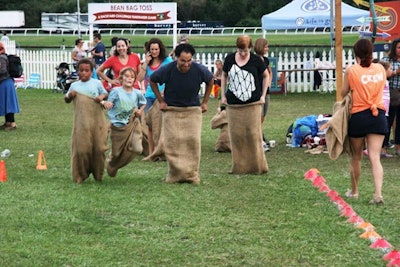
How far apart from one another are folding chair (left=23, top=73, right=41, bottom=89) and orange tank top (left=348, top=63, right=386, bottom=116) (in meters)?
26.4

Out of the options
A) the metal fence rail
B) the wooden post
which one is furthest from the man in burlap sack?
the metal fence rail

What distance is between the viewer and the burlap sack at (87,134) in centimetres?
1197

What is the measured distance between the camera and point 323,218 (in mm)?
9586

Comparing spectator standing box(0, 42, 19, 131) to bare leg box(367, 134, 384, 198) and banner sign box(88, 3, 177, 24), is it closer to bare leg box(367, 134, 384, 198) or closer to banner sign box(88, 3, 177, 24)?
bare leg box(367, 134, 384, 198)

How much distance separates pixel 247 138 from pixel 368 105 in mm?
3061

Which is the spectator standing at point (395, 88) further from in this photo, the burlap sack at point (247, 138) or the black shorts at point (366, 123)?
the black shorts at point (366, 123)

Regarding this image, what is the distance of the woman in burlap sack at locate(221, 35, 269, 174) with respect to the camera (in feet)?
43.3

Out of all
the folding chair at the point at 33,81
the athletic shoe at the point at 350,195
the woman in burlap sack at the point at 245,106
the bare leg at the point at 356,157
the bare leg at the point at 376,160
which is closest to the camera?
the bare leg at the point at 376,160

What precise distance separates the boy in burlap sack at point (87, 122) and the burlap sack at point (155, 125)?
9.41 feet

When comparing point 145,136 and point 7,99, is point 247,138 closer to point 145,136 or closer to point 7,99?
point 145,136

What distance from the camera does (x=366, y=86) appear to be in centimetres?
1044

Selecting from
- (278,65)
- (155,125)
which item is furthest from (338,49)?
(278,65)

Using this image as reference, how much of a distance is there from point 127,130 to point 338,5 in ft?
15.2

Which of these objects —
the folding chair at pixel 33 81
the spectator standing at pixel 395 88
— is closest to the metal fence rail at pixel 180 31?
the folding chair at pixel 33 81
